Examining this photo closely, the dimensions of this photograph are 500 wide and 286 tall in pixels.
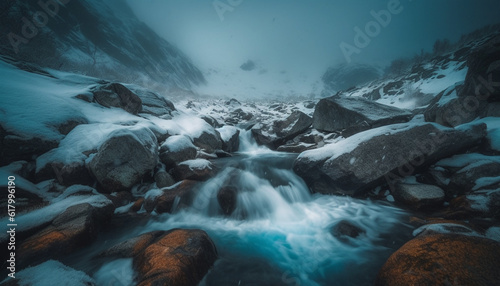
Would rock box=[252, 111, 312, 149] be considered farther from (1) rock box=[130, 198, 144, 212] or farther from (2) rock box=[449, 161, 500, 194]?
(1) rock box=[130, 198, 144, 212]

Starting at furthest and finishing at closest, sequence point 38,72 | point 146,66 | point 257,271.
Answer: point 146,66 < point 38,72 < point 257,271

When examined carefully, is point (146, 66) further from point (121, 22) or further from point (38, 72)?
point (38, 72)

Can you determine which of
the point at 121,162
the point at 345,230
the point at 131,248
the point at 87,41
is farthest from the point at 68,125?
the point at 87,41

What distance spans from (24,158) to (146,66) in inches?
2959

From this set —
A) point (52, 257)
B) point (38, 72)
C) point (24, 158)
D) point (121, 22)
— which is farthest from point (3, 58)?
point (121, 22)

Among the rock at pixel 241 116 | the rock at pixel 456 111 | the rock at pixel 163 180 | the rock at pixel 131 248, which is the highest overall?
the rock at pixel 241 116

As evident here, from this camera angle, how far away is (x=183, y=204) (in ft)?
21.4

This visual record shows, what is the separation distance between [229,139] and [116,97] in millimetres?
8992

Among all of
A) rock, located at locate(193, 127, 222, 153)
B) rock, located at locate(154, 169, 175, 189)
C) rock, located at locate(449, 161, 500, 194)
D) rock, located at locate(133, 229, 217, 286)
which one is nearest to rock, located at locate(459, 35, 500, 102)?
rock, located at locate(449, 161, 500, 194)

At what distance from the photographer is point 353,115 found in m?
12.5

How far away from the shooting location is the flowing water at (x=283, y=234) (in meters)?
3.82

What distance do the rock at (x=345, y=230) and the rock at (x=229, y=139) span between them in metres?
11.6

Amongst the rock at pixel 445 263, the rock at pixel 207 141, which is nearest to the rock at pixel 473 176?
the rock at pixel 445 263

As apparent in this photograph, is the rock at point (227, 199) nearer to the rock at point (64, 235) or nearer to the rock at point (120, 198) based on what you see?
the rock at point (120, 198)
